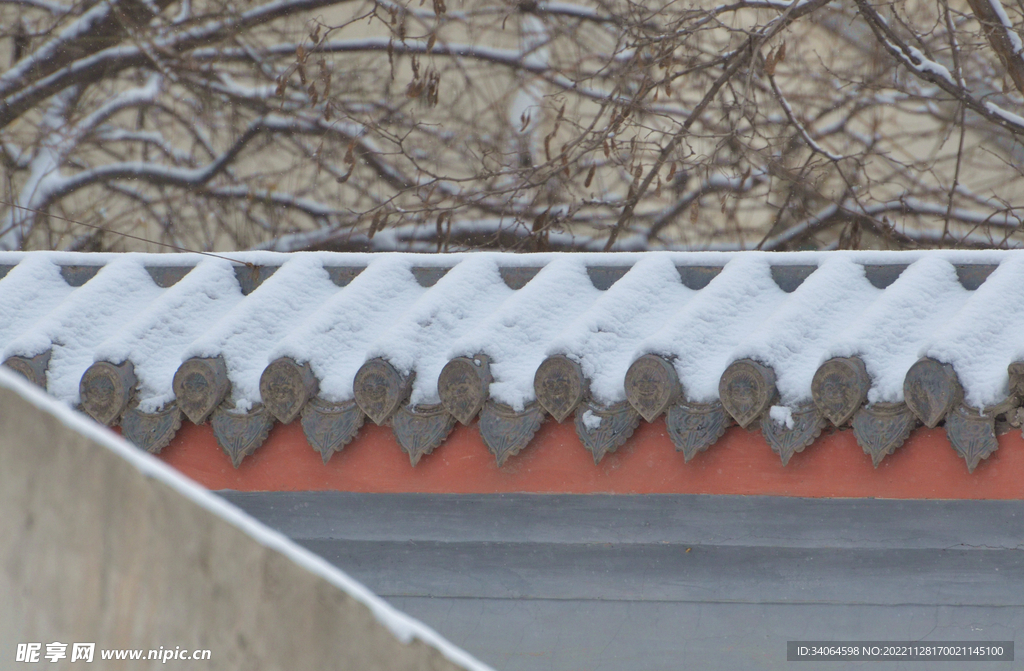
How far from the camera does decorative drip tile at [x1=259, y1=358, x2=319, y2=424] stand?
1.75m

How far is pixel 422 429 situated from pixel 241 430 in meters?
0.32

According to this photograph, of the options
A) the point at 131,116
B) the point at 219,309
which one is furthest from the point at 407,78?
the point at 219,309

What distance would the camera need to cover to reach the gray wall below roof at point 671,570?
1.59 m

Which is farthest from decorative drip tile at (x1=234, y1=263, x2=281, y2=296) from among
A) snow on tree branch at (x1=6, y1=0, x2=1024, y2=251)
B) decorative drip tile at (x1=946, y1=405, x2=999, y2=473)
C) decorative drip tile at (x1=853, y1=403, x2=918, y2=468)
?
snow on tree branch at (x1=6, y1=0, x2=1024, y2=251)

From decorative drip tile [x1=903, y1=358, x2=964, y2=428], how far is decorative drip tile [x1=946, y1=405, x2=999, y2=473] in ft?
0.06

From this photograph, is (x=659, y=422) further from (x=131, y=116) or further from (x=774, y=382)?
(x=131, y=116)

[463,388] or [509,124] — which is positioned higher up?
[509,124]

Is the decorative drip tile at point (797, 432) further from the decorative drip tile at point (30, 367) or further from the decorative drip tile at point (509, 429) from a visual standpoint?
the decorative drip tile at point (30, 367)

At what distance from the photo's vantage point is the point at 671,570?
167 cm

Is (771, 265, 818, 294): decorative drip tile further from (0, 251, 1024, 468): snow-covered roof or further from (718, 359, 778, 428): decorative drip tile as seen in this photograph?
(718, 359, 778, 428): decorative drip tile

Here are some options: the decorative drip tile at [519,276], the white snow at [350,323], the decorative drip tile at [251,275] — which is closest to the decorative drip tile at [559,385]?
the white snow at [350,323]

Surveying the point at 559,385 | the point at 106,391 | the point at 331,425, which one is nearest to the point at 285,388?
the point at 331,425

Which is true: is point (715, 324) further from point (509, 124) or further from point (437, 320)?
point (509, 124)

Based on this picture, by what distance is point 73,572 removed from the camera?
519 millimetres
